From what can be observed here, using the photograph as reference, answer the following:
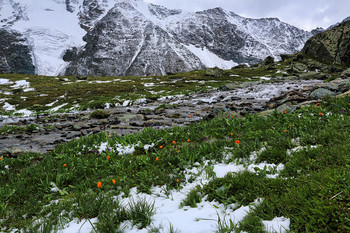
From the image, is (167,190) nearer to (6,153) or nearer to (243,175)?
(243,175)

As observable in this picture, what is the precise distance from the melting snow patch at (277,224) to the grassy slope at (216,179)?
0.08 metres

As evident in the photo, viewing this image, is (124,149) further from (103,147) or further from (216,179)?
(216,179)

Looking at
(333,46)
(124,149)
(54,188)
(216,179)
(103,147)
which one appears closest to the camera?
(216,179)

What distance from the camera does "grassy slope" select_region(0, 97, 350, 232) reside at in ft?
7.21

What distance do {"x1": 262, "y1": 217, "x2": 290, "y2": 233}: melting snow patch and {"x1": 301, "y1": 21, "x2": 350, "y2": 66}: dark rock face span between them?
77890 millimetres

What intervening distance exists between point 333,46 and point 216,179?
288 ft

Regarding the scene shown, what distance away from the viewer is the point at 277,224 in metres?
2.18

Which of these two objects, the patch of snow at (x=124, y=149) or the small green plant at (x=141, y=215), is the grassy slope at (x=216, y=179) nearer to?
the small green plant at (x=141, y=215)

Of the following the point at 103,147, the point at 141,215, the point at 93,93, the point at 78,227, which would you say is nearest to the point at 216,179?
the point at 141,215

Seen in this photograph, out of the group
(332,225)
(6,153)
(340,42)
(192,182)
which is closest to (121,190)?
(192,182)

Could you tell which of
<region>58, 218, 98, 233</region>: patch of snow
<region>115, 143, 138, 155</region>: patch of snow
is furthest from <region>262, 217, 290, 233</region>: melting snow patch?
<region>115, 143, 138, 155</region>: patch of snow

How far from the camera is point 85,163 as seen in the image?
4801 millimetres

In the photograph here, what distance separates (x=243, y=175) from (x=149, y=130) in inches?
170

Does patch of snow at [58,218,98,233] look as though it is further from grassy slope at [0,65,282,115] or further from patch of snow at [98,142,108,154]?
grassy slope at [0,65,282,115]
